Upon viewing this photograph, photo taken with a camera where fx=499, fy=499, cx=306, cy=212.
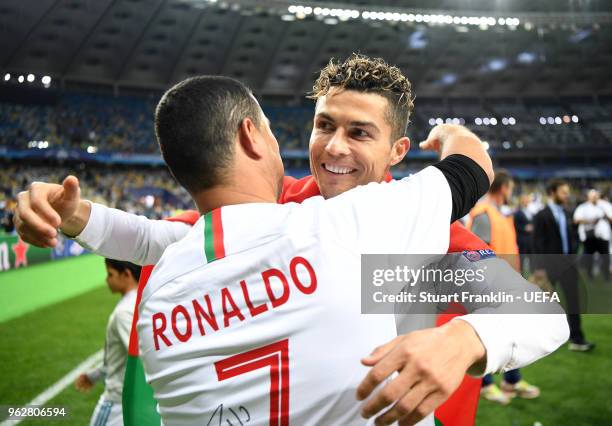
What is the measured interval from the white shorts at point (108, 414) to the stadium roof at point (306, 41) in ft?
74.1

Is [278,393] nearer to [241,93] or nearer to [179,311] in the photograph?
[179,311]

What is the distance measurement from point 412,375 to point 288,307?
1.11 ft

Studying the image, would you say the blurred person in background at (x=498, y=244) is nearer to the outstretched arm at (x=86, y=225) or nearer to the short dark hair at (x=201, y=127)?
the outstretched arm at (x=86, y=225)

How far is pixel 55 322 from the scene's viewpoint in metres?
7.88

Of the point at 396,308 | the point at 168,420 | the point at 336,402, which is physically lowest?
the point at 168,420

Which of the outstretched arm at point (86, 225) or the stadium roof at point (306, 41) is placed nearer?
the outstretched arm at point (86, 225)

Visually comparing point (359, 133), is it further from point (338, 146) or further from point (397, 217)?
point (397, 217)

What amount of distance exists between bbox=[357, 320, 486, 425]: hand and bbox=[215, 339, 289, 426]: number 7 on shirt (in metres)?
0.23

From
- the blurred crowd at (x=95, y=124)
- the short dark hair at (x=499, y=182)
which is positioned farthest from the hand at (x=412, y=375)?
the blurred crowd at (x=95, y=124)

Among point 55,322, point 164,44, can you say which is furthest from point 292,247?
point 164,44

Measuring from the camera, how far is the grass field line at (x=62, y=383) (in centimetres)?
483

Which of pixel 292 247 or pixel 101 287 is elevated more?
pixel 292 247

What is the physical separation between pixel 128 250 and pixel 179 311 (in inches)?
37.3
